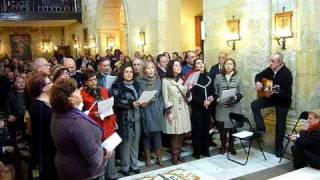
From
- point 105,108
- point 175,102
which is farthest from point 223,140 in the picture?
point 105,108

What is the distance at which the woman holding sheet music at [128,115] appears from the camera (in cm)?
511

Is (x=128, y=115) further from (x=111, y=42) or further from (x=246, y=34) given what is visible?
(x=111, y=42)

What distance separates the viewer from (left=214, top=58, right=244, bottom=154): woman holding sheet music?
19.8 feet

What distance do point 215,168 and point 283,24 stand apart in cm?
263

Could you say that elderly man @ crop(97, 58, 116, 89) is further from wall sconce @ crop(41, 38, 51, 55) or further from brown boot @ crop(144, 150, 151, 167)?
wall sconce @ crop(41, 38, 51, 55)

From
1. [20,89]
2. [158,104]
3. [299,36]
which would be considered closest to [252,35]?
[299,36]

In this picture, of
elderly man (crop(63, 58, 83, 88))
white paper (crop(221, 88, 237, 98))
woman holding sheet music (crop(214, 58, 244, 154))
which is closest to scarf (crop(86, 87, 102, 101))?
elderly man (crop(63, 58, 83, 88))

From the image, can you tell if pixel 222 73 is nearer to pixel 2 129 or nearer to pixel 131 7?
pixel 2 129

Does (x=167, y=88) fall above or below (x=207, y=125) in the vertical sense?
above

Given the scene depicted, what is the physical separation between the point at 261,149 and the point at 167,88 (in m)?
1.97

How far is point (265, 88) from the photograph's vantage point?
19.9 ft

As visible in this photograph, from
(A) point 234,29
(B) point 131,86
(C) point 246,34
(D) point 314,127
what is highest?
(A) point 234,29

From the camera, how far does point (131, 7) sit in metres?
11.7

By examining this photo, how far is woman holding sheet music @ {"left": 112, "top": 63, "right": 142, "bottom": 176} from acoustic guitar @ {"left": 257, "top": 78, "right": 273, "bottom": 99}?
2.16 meters
